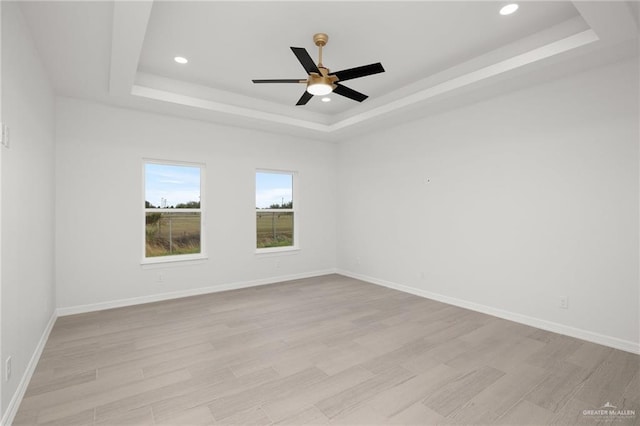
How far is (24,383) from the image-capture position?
2.35m

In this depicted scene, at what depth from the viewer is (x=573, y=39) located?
284cm

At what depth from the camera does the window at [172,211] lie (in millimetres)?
4797

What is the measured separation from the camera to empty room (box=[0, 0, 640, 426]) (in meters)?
2.31

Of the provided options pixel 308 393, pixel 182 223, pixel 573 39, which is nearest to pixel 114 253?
pixel 182 223

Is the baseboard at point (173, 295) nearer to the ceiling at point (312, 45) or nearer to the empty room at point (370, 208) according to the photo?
the empty room at point (370, 208)

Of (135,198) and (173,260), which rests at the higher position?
(135,198)

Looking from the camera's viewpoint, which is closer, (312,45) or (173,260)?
(312,45)

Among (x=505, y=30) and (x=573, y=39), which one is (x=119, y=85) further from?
(x=573, y=39)

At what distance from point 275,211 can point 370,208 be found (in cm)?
176

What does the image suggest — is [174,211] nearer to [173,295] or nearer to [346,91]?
[173,295]

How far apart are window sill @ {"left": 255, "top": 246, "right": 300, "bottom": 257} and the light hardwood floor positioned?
1643 mm

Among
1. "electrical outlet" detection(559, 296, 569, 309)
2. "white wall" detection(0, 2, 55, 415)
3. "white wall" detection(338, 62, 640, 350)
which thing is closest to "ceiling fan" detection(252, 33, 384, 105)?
"white wall" detection(0, 2, 55, 415)

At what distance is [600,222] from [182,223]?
208 inches

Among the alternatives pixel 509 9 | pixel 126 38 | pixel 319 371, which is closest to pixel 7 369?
pixel 319 371
